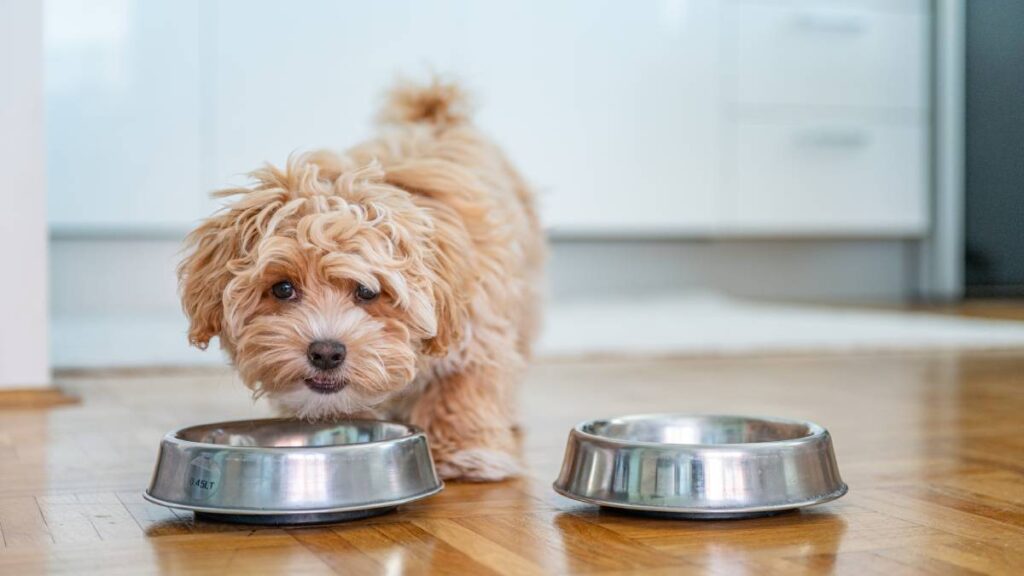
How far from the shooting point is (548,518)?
4.79 feet

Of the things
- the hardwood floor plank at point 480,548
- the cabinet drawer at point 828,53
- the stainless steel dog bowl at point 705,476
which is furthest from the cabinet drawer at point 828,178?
the hardwood floor plank at point 480,548

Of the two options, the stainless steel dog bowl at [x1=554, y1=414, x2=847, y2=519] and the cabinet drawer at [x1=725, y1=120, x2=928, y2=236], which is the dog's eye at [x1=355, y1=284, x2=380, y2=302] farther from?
the cabinet drawer at [x1=725, y1=120, x2=928, y2=236]

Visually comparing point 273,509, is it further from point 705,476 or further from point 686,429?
point 686,429

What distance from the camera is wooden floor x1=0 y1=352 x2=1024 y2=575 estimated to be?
124cm

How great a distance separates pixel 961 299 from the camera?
553 centimetres

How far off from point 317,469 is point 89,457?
633 mm

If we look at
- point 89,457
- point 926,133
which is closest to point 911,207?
point 926,133

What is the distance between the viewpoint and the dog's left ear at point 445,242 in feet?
5.32

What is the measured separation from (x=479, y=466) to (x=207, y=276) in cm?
41

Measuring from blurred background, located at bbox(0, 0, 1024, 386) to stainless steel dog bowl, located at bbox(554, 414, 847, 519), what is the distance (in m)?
2.06

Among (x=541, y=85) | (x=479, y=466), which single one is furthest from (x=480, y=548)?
(x=541, y=85)

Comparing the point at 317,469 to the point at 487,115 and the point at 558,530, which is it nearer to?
the point at 558,530

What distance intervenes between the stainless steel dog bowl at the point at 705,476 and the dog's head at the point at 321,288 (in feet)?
0.80

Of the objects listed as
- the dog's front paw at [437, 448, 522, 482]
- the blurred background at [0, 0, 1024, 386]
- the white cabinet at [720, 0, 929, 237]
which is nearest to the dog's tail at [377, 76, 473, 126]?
the dog's front paw at [437, 448, 522, 482]
